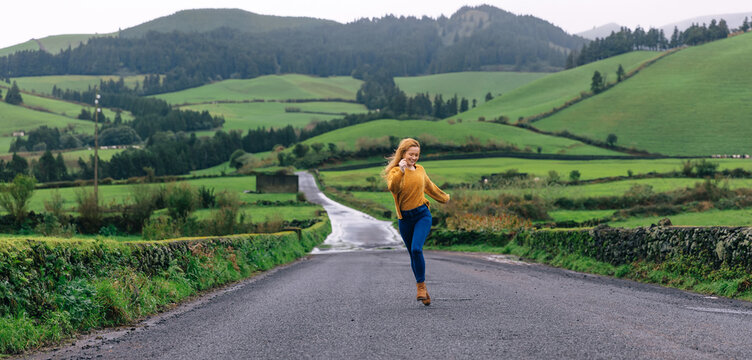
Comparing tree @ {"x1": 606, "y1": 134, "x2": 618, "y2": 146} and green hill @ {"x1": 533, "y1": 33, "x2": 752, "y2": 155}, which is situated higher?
green hill @ {"x1": 533, "y1": 33, "x2": 752, "y2": 155}

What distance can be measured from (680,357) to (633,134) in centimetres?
14471

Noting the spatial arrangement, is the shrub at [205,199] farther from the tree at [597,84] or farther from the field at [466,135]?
the tree at [597,84]

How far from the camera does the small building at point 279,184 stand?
3307 inches

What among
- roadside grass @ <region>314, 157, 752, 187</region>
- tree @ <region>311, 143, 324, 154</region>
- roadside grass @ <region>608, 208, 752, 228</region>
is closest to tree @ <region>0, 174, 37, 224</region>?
roadside grass @ <region>608, 208, 752, 228</region>

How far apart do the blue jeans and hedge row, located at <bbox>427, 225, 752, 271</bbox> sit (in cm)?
643

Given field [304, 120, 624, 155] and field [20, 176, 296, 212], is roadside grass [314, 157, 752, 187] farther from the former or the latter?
field [20, 176, 296, 212]

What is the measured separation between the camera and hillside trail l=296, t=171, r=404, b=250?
1410 inches

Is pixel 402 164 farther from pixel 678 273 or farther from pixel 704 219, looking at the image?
pixel 704 219

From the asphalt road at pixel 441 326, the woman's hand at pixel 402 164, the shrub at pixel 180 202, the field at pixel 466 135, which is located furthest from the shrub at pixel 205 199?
the field at pixel 466 135

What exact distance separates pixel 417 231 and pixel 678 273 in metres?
7.15

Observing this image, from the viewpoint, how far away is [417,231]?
380 inches

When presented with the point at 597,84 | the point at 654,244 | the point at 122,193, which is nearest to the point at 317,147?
the point at 122,193

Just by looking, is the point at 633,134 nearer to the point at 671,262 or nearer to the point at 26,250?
A: the point at 671,262

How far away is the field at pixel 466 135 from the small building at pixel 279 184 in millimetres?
51620
